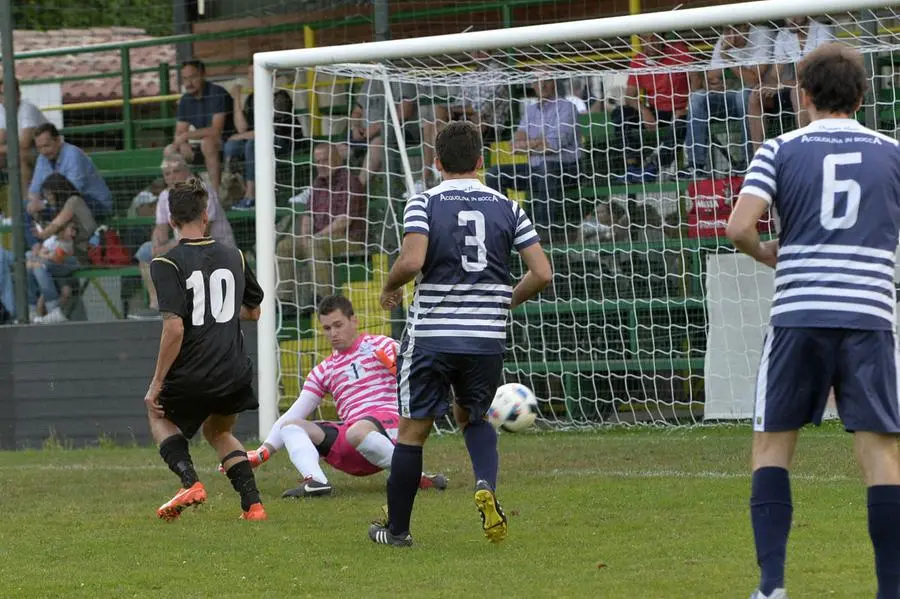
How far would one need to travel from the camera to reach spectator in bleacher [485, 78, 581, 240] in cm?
1233

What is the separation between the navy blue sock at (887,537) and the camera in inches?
171

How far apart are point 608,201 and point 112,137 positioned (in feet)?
22.8

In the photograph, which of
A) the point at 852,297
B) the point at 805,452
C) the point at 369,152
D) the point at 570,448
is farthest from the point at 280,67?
the point at 852,297

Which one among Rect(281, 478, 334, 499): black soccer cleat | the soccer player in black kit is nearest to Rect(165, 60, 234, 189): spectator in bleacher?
Rect(281, 478, 334, 499): black soccer cleat

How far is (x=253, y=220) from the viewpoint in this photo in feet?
43.9

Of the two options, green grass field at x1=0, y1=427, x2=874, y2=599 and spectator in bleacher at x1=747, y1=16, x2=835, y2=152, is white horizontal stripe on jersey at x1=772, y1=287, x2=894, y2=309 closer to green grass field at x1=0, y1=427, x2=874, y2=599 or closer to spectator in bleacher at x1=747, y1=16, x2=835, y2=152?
green grass field at x1=0, y1=427, x2=874, y2=599

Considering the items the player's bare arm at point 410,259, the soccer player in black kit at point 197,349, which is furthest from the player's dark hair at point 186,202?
the player's bare arm at point 410,259

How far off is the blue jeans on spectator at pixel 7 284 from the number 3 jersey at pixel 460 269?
803cm

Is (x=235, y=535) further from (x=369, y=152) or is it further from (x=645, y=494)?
(x=369, y=152)

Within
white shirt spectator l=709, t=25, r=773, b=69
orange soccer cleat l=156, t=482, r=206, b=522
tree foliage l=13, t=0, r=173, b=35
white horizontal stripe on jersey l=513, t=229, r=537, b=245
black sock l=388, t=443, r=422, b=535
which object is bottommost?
orange soccer cleat l=156, t=482, r=206, b=522

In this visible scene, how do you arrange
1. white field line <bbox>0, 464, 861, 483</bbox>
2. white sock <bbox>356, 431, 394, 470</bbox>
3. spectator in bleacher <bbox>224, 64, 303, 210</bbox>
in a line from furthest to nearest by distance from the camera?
spectator in bleacher <bbox>224, 64, 303, 210</bbox>, white sock <bbox>356, 431, 394, 470</bbox>, white field line <bbox>0, 464, 861, 483</bbox>

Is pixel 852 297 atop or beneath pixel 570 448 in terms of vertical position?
atop

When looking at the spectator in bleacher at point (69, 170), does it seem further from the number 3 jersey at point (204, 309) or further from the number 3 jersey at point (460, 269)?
the number 3 jersey at point (460, 269)

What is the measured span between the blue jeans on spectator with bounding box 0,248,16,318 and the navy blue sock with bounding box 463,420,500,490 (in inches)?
313
